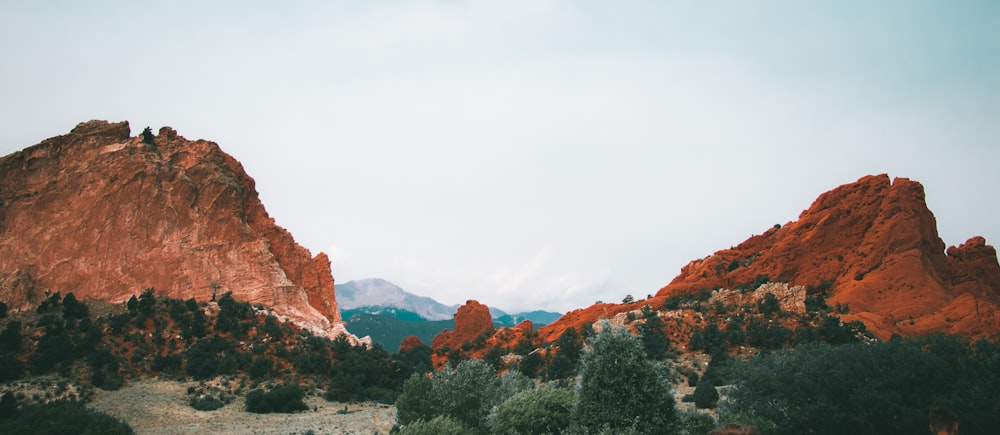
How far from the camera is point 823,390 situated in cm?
1950

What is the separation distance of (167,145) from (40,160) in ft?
31.7

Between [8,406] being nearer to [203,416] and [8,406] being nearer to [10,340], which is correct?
[203,416]

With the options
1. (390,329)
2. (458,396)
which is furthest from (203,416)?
(390,329)

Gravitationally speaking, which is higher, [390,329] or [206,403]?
[390,329]

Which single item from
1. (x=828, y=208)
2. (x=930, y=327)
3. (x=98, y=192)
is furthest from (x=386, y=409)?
(x=828, y=208)

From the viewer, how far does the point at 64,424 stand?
70.3 feet

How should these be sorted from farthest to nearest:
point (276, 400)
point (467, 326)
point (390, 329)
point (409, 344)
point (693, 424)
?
point (390, 329)
point (409, 344)
point (467, 326)
point (276, 400)
point (693, 424)

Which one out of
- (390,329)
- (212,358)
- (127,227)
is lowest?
(212,358)

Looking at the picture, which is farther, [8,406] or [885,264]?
[885,264]

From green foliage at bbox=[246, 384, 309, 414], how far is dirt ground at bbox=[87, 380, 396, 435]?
70 centimetres

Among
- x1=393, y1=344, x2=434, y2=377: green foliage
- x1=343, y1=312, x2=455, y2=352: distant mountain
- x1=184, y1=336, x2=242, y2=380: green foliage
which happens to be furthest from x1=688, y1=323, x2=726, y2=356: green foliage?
x1=343, y1=312, x2=455, y2=352: distant mountain

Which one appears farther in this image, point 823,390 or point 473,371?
point 473,371

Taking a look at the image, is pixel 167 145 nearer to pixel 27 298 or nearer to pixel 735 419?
pixel 27 298

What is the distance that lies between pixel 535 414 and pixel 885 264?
3564cm
